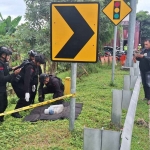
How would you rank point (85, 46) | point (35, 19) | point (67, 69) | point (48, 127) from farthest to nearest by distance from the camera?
point (67, 69) → point (35, 19) → point (48, 127) → point (85, 46)

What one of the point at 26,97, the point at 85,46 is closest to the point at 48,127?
the point at 26,97

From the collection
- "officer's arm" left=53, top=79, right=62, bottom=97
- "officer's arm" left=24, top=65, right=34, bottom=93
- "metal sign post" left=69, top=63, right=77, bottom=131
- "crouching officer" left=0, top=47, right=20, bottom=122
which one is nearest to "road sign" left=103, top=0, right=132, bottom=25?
"officer's arm" left=53, top=79, right=62, bottom=97

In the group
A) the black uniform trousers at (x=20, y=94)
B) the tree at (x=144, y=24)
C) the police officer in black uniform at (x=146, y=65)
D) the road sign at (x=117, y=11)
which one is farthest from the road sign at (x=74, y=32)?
the tree at (x=144, y=24)

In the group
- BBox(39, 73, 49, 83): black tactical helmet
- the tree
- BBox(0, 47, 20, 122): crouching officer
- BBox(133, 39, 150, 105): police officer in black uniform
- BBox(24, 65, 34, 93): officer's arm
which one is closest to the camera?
→ BBox(0, 47, 20, 122): crouching officer

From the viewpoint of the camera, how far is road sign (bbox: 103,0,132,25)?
8914mm

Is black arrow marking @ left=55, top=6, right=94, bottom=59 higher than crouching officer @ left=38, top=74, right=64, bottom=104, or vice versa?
black arrow marking @ left=55, top=6, right=94, bottom=59

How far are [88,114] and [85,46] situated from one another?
2299mm

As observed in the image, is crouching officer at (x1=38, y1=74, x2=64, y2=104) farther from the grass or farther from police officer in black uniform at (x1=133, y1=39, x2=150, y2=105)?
police officer in black uniform at (x1=133, y1=39, x2=150, y2=105)

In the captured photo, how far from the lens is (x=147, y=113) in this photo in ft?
21.6

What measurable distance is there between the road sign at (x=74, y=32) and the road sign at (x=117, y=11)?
210 inches

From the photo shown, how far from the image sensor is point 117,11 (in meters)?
8.97

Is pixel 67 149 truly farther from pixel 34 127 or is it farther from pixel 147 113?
pixel 147 113

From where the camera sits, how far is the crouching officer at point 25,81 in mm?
6070

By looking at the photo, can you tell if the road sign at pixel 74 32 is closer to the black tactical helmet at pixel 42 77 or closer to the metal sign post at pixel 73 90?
the metal sign post at pixel 73 90
